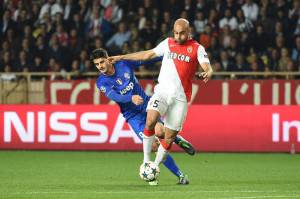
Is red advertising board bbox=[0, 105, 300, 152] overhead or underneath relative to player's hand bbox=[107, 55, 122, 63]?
underneath

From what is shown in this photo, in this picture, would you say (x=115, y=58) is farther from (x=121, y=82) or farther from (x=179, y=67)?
(x=179, y=67)

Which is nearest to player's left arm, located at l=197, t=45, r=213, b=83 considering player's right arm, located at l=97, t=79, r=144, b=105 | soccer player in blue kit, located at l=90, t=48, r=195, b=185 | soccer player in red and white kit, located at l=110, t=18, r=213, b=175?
soccer player in red and white kit, located at l=110, t=18, r=213, b=175

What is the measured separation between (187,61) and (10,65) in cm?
1171

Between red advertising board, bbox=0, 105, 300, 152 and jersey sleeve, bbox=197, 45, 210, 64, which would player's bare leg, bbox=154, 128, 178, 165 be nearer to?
jersey sleeve, bbox=197, 45, 210, 64

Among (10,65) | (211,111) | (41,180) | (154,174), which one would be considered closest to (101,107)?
(211,111)

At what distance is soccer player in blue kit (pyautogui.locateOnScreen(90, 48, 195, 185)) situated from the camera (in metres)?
12.6

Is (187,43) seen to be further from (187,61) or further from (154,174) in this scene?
(154,174)

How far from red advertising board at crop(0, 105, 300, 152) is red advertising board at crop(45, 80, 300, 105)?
6.60ft

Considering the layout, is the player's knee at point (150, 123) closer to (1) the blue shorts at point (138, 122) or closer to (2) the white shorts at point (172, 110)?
(2) the white shorts at point (172, 110)

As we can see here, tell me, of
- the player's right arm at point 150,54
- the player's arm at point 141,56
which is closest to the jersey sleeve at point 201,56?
the player's right arm at point 150,54

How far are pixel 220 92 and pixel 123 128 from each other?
3.09 meters

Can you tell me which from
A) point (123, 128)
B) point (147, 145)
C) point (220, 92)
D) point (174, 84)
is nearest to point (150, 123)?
point (147, 145)

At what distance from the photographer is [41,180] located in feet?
42.3

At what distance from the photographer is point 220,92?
21000mm
